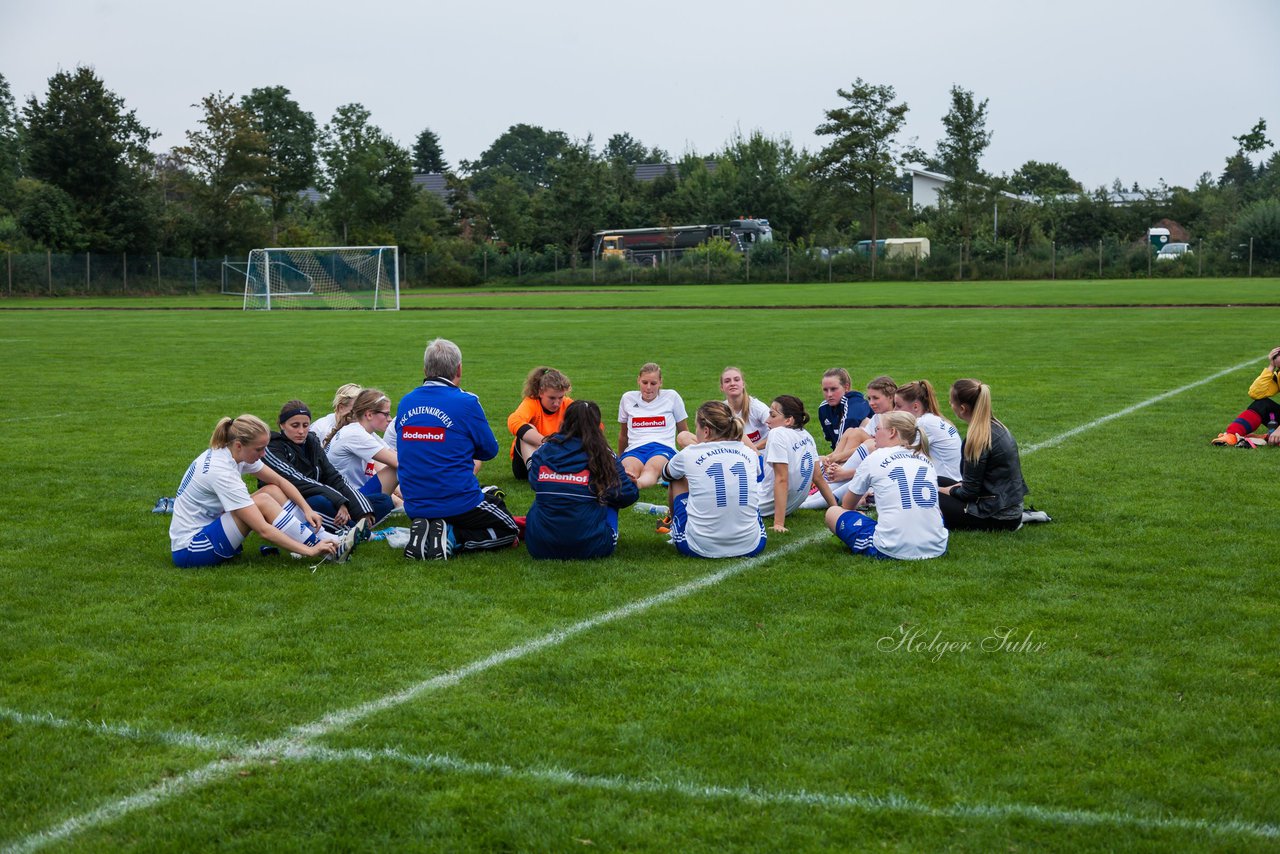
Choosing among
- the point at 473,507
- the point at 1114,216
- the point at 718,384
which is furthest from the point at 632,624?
the point at 1114,216

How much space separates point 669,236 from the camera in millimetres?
80875

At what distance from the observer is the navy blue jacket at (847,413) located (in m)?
10.9

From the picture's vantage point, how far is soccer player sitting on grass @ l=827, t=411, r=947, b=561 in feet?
25.7

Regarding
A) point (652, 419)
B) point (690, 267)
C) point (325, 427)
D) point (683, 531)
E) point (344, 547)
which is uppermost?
point (690, 267)

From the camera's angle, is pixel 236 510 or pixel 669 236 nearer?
pixel 236 510

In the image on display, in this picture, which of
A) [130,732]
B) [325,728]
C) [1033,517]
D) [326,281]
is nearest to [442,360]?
[325,728]

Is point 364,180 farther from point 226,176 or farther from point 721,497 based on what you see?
point 721,497

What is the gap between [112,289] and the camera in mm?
60406

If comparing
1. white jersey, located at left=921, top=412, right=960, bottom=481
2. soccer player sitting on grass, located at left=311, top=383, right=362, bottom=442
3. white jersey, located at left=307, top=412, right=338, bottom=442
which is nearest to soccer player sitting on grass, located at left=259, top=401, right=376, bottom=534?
soccer player sitting on grass, located at left=311, top=383, right=362, bottom=442

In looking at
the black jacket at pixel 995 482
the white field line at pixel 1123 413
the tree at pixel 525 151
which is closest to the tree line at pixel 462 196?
the white field line at pixel 1123 413

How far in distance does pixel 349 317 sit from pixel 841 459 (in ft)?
101

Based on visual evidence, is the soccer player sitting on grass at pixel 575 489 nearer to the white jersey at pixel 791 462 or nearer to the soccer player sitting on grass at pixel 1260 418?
the white jersey at pixel 791 462

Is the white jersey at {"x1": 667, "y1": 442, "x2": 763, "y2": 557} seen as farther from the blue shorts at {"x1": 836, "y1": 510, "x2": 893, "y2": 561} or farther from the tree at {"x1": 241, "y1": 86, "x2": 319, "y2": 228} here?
the tree at {"x1": 241, "y1": 86, "x2": 319, "y2": 228}

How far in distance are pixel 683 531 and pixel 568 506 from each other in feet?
2.85
